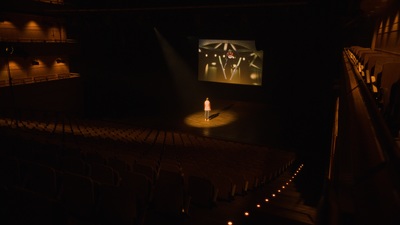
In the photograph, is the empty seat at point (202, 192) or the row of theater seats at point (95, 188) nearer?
the row of theater seats at point (95, 188)

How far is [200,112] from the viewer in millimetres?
17891

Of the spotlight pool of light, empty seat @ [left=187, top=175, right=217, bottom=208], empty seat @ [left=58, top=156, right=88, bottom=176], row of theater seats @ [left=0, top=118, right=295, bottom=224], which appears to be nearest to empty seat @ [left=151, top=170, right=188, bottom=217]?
row of theater seats @ [left=0, top=118, right=295, bottom=224]

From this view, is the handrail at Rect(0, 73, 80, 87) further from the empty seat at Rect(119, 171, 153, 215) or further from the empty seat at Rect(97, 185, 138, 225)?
the empty seat at Rect(97, 185, 138, 225)

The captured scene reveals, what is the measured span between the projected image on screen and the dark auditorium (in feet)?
0.25

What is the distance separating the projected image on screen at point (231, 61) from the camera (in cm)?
1697

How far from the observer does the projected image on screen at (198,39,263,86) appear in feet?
55.7

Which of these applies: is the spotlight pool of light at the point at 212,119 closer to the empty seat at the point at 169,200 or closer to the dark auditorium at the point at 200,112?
the dark auditorium at the point at 200,112

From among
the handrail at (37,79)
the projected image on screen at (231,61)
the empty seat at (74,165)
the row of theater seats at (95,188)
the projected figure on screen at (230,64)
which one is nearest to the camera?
the row of theater seats at (95,188)

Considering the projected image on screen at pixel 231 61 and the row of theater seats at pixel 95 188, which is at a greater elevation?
the projected image on screen at pixel 231 61

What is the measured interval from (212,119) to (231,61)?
3.57 meters

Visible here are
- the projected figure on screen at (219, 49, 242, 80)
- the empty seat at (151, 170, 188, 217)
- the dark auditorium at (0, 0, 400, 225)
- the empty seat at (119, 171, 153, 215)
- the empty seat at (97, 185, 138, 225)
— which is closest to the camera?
the dark auditorium at (0, 0, 400, 225)

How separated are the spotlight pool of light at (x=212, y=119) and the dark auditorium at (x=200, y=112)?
0.10 m

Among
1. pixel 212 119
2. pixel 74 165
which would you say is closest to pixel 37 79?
pixel 212 119

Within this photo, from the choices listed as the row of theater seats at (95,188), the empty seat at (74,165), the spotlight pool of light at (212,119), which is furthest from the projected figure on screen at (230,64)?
the empty seat at (74,165)
